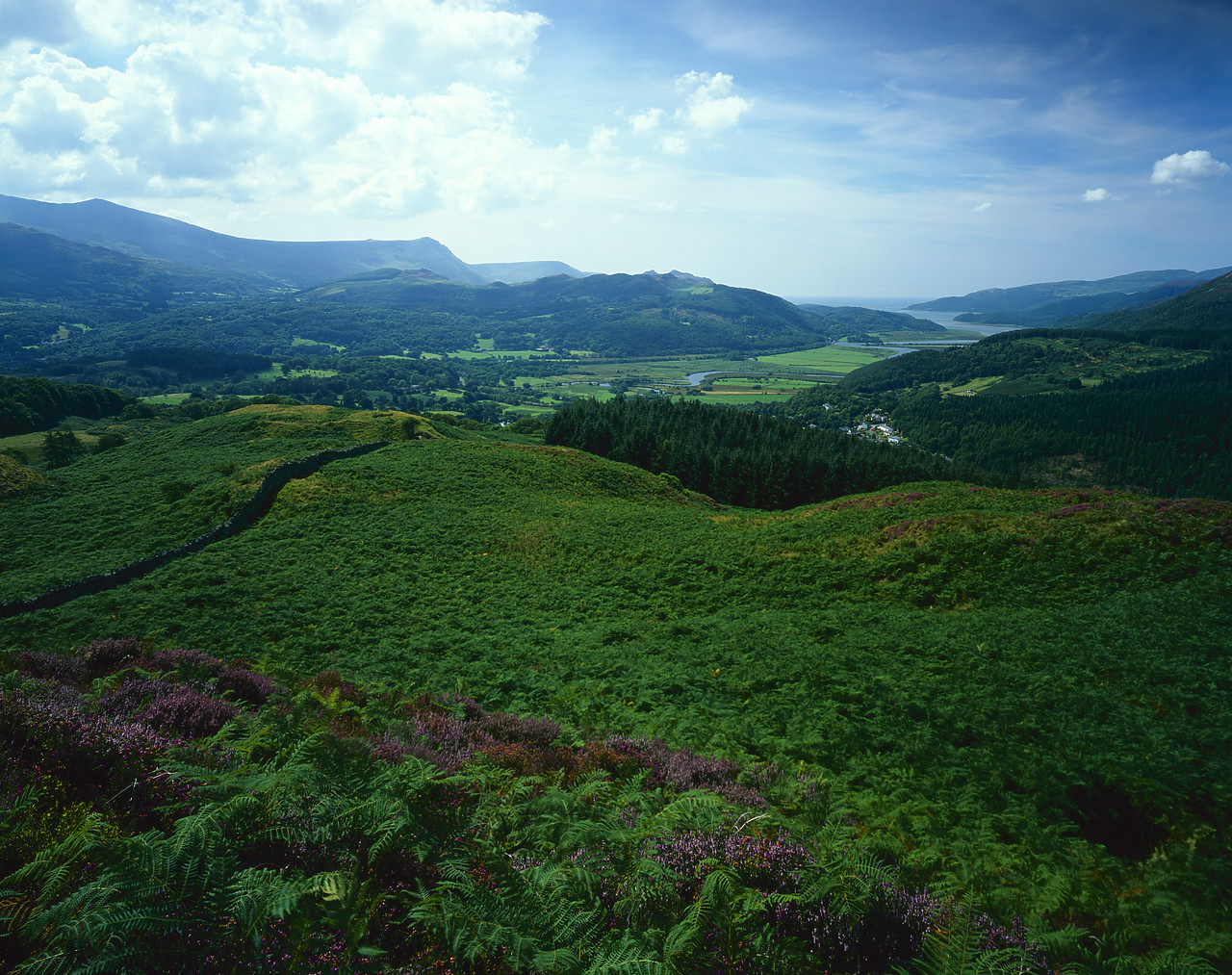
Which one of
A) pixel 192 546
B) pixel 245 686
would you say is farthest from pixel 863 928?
pixel 192 546

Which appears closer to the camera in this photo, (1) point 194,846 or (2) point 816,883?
(1) point 194,846

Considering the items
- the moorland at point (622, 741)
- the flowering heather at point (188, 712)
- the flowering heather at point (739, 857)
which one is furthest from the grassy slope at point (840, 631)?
the flowering heather at point (188, 712)

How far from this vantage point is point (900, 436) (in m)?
199

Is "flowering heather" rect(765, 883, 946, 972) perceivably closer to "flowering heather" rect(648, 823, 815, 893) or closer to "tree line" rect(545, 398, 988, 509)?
"flowering heather" rect(648, 823, 815, 893)

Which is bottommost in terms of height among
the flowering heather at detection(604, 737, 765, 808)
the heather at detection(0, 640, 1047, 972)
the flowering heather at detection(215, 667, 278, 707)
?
the flowering heather at detection(604, 737, 765, 808)

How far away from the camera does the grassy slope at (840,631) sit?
28.5 feet

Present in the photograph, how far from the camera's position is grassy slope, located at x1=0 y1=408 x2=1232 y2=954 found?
8680 millimetres

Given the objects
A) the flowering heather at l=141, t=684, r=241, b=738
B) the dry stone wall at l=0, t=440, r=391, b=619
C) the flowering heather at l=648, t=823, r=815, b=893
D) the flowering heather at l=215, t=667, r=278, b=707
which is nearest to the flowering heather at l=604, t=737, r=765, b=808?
the flowering heather at l=648, t=823, r=815, b=893

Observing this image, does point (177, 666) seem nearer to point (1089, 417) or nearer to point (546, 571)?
point (546, 571)

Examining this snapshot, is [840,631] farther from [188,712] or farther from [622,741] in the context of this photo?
[188,712]

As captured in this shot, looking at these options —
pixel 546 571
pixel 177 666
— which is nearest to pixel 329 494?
pixel 546 571

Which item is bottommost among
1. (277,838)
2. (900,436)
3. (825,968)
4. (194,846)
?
(900,436)

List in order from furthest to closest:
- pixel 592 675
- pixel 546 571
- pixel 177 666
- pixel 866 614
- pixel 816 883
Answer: pixel 546 571, pixel 866 614, pixel 592 675, pixel 177 666, pixel 816 883

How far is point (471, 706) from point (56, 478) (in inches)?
1869
